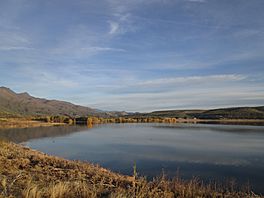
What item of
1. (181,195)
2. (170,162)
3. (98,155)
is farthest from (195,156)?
(181,195)

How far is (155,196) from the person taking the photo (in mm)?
6785

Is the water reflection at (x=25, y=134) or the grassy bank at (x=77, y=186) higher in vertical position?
the grassy bank at (x=77, y=186)

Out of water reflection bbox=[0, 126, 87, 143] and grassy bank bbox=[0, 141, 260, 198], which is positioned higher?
grassy bank bbox=[0, 141, 260, 198]

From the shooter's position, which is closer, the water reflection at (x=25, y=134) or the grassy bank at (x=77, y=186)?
the grassy bank at (x=77, y=186)

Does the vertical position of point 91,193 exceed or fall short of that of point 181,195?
it exceeds it

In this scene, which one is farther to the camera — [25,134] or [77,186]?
[25,134]

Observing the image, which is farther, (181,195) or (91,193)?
(181,195)

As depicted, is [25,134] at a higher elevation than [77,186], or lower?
lower

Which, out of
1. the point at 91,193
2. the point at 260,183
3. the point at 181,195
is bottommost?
the point at 260,183

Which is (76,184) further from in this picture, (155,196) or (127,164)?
(127,164)

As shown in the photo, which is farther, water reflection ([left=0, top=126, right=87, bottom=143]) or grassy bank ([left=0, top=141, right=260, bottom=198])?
water reflection ([left=0, top=126, right=87, bottom=143])

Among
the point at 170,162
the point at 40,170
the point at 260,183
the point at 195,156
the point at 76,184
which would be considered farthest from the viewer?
the point at 195,156

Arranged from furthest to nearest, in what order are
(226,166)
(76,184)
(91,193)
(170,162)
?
(170,162)
(226,166)
(76,184)
(91,193)

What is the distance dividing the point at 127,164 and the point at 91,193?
10228 millimetres
